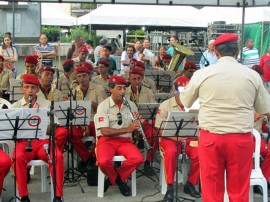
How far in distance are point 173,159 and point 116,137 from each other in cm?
85

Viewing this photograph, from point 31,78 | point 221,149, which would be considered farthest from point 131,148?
point 221,149

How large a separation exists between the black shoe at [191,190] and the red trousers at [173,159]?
0.06 meters

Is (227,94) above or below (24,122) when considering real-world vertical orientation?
above

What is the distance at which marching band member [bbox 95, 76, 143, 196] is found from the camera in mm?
5984

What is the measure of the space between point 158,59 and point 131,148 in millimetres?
5654

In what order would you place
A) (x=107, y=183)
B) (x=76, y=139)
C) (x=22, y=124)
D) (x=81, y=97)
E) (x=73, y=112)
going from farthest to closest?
(x=81, y=97) < (x=76, y=139) < (x=73, y=112) < (x=107, y=183) < (x=22, y=124)

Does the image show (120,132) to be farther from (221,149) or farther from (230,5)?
(230,5)

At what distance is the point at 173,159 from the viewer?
19.4 ft

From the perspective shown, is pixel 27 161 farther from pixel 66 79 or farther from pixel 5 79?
pixel 5 79

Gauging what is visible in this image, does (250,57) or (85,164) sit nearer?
(85,164)

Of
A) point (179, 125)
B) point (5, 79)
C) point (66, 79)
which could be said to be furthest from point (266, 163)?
point (5, 79)

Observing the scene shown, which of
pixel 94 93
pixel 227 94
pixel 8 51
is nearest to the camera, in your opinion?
pixel 227 94

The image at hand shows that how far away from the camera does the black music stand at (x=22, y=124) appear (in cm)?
511

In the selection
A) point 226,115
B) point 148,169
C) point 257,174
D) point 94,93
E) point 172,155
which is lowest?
point 148,169
